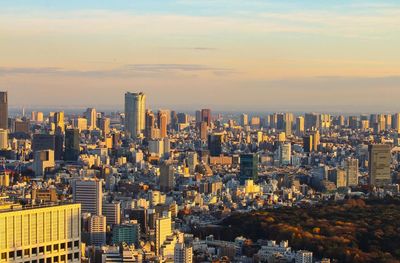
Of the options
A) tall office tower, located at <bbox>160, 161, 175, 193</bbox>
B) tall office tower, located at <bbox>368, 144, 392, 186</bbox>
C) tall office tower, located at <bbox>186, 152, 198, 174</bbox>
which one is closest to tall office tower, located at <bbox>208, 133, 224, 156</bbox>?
tall office tower, located at <bbox>186, 152, 198, 174</bbox>

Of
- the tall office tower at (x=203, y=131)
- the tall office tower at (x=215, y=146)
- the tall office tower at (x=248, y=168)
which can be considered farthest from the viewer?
the tall office tower at (x=203, y=131)

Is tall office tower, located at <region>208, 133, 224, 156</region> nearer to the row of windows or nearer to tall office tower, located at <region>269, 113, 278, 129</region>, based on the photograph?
tall office tower, located at <region>269, 113, 278, 129</region>

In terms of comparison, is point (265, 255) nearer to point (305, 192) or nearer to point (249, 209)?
point (249, 209)

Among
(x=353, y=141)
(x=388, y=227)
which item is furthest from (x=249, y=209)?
(x=353, y=141)

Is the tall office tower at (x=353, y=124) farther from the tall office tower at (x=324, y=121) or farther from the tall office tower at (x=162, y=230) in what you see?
the tall office tower at (x=162, y=230)

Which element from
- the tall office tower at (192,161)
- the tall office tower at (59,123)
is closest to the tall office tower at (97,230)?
the tall office tower at (192,161)

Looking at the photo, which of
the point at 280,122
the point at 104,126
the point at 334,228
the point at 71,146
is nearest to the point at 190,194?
the point at 334,228
